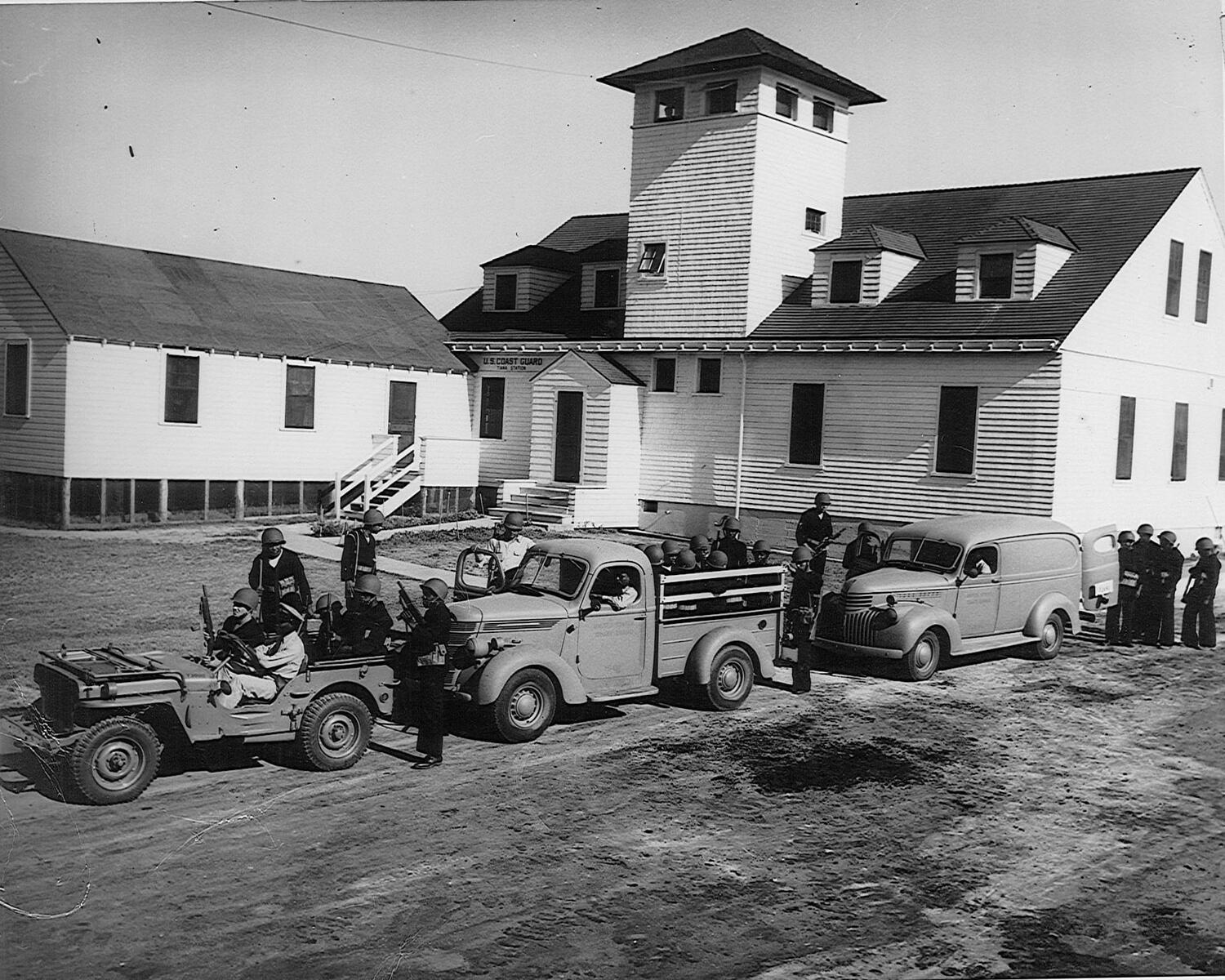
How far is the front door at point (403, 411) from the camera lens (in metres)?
11.4

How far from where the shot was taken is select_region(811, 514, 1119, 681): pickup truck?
11617 millimetres

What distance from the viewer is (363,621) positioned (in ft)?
29.9

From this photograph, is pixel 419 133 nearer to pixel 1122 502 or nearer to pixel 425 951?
pixel 425 951

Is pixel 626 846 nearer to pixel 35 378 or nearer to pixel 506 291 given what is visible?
pixel 35 378

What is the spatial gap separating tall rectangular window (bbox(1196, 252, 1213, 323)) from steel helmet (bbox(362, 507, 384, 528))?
7.98 metres

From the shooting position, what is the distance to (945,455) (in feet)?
37.7

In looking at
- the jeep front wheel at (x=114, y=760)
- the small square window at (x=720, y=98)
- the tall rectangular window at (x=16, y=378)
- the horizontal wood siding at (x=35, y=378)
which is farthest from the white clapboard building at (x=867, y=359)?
the jeep front wheel at (x=114, y=760)

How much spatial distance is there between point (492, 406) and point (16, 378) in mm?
5028

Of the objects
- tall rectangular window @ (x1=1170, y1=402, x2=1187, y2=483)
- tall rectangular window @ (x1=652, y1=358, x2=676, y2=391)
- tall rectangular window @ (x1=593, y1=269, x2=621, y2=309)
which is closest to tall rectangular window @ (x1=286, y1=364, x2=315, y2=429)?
tall rectangular window @ (x1=652, y1=358, x2=676, y2=391)

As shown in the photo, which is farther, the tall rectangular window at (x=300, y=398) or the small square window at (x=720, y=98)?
the small square window at (x=720, y=98)

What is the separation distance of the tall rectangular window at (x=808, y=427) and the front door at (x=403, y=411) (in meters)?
3.94

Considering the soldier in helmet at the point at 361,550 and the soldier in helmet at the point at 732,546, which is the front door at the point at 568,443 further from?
the soldier in helmet at the point at 361,550

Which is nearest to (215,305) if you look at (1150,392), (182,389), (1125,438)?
(182,389)

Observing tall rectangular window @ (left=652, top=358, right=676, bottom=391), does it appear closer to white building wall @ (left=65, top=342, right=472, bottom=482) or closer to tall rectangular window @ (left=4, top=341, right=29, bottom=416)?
white building wall @ (left=65, top=342, right=472, bottom=482)
